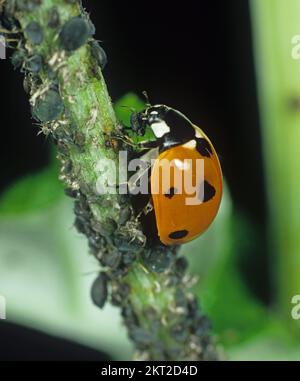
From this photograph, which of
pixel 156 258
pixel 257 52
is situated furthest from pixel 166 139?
pixel 257 52

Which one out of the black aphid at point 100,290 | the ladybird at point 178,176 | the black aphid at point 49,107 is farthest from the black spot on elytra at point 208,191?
the black aphid at point 49,107

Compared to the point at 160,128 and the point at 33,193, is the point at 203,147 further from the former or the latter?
the point at 33,193

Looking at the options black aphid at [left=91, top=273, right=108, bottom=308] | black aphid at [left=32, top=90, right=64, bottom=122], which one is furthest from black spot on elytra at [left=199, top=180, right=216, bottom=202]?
black aphid at [left=32, top=90, right=64, bottom=122]

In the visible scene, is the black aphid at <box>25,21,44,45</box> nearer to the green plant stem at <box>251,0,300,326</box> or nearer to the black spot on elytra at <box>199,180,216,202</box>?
the black spot on elytra at <box>199,180,216,202</box>

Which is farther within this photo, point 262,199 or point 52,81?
point 262,199

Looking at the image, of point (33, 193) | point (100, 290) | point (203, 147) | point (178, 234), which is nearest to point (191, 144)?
point (203, 147)

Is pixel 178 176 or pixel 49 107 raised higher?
pixel 49 107
